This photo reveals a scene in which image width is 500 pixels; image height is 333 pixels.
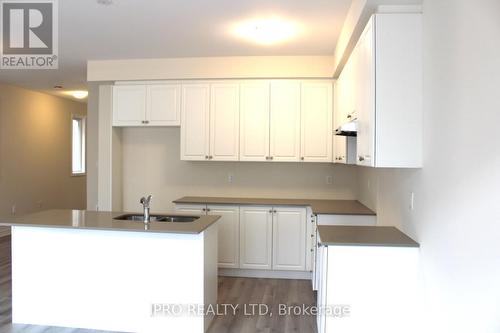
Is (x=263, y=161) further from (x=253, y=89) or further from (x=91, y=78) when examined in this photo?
(x=91, y=78)

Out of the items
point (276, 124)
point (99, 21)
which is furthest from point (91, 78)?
point (276, 124)

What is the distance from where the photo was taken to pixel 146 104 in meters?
4.76

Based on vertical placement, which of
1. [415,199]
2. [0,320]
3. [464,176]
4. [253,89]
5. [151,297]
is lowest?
[0,320]

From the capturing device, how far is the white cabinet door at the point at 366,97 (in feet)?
7.97

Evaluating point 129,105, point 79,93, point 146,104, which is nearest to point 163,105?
point 146,104

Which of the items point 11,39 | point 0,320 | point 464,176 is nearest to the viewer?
point 464,176

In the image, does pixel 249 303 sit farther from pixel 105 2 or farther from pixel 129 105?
pixel 105 2

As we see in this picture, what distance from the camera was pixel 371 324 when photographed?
241cm

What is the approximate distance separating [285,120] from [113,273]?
2.58m

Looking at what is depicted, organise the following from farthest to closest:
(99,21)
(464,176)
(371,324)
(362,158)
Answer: (99,21) → (362,158) → (371,324) → (464,176)

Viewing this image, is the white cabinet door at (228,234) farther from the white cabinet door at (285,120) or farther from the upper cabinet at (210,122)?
the white cabinet door at (285,120)

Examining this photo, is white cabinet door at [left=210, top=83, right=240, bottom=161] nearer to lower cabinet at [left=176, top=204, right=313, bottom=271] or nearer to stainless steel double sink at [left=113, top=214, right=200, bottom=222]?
lower cabinet at [left=176, top=204, right=313, bottom=271]

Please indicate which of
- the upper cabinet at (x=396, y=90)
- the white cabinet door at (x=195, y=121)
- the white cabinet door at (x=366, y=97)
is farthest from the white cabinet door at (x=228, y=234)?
the upper cabinet at (x=396, y=90)

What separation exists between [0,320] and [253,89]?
3.37 metres
